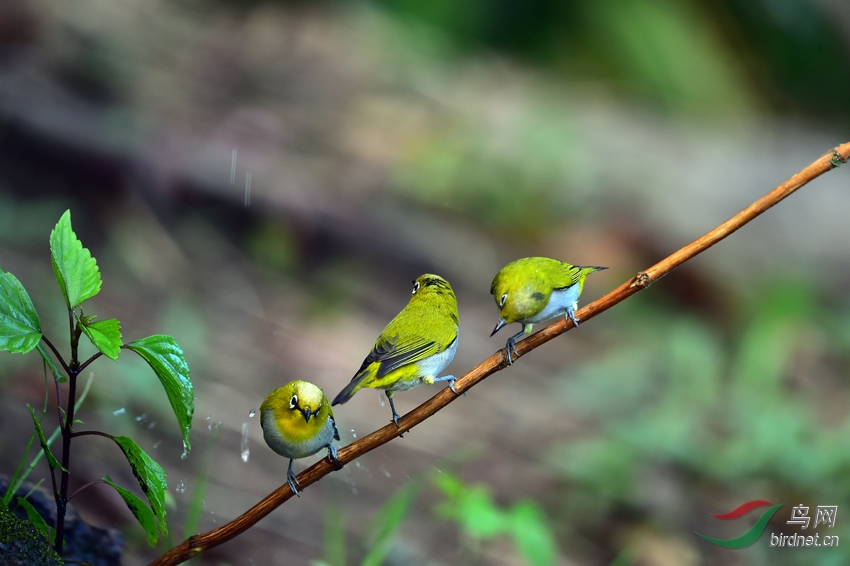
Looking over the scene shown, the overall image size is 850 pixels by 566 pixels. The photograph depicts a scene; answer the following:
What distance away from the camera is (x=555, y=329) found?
114cm

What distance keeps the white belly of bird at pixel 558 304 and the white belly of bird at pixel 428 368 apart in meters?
0.15

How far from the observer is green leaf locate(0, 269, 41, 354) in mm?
1160

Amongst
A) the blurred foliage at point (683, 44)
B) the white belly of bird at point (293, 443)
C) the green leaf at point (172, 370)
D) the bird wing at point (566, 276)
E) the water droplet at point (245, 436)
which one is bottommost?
the white belly of bird at point (293, 443)

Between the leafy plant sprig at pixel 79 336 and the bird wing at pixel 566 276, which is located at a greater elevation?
the bird wing at pixel 566 276

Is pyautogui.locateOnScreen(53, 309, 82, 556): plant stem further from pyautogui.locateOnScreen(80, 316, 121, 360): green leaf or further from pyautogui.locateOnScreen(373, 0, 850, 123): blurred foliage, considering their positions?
pyautogui.locateOnScreen(373, 0, 850, 123): blurred foliage

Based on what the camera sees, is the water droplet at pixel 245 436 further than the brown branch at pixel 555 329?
Yes

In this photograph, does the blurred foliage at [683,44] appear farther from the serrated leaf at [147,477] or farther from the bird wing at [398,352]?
the serrated leaf at [147,477]

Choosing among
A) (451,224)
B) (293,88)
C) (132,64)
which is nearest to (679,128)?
(451,224)

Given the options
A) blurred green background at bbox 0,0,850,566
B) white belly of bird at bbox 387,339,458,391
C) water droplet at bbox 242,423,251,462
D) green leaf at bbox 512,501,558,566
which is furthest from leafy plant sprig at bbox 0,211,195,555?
water droplet at bbox 242,423,251,462

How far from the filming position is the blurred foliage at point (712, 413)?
337 centimetres

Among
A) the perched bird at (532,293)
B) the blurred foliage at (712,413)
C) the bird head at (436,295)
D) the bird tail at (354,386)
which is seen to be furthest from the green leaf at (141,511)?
the blurred foliage at (712,413)

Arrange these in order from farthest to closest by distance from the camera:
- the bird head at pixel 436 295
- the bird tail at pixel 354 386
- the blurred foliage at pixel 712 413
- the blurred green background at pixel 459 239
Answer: the blurred foliage at pixel 712 413 < the blurred green background at pixel 459 239 < the bird head at pixel 436 295 < the bird tail at pixel 354 386

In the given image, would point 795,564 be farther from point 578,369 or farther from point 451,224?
point 451,224

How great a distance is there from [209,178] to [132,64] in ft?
3.70
